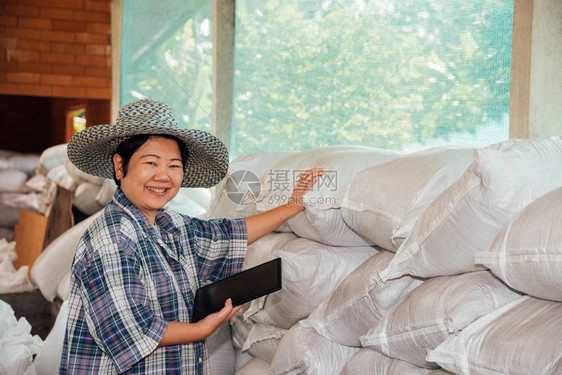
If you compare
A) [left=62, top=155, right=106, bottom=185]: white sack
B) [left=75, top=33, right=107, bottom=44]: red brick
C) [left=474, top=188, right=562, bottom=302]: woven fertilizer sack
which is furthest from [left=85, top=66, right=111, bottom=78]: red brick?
[left=474, top=188, right=562, bottom=302]: woven fertilizer sack

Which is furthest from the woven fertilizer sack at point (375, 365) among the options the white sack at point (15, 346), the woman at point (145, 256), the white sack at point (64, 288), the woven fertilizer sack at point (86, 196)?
the woven fertilizer sack at point (86, 196)

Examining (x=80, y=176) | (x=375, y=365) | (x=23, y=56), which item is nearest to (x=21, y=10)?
(x=23, y=56)

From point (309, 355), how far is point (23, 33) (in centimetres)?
499

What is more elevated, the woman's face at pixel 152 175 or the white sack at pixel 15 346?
the woman's face at pixel 152 175

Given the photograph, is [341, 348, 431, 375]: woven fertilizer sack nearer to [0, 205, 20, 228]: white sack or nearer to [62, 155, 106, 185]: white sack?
[62, 155, 106, 185]: white sack

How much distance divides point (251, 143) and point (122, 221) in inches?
65.3

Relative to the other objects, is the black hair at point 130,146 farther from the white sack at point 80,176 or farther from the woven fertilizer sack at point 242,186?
the white sack at point 80,176

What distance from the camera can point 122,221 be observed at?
1353mm

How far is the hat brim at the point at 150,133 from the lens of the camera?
4.58 feet

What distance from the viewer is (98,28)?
18.5 feet

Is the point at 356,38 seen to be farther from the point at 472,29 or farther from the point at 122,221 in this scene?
the point at 122,221

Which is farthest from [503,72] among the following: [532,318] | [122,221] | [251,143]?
[251,143]

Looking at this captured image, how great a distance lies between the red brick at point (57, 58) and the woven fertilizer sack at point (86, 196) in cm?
252

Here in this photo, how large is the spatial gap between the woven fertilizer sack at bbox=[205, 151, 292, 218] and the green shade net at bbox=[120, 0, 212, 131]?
130 cm
